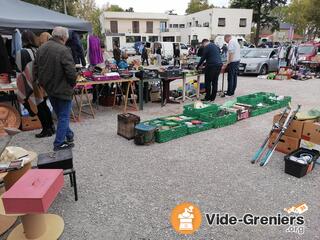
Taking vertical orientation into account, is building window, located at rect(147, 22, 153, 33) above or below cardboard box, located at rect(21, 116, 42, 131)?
above

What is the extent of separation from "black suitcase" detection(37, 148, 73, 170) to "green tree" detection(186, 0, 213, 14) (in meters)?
76.2

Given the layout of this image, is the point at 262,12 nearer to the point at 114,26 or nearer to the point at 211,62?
the point at 114,26

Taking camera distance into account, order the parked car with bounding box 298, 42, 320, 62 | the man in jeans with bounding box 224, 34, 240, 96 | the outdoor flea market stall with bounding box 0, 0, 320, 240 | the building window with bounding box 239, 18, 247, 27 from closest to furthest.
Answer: the outdoor flea market stall with bounding box 0, 0, 320, 240, the man in jeans with bounding box 224, 34, 240, 96, the parked car with bounding box 298, 42, 320, 62, the building window with bounding box 239, 18, 247, 27

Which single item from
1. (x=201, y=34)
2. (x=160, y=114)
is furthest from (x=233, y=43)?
(x=201, y=34)

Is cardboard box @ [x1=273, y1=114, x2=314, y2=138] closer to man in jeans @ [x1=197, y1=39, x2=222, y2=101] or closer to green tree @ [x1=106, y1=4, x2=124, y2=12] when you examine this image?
man in jeans @ [x1=197, y1=39, x2=222, y2=101]

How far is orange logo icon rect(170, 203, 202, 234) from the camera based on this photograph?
288 centimetres

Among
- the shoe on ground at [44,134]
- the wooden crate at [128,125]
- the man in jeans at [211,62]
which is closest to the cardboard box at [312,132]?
the wooden crate at [128,125]

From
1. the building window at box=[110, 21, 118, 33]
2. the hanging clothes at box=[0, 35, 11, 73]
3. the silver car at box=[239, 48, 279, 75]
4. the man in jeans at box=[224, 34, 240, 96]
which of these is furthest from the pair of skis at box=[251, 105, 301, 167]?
the building window at box=[110, 21, 118, 33]

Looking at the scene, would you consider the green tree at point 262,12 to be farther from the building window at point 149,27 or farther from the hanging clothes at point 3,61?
the hanging clothes at point 3,61

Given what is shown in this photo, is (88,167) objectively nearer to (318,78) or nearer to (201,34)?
(318,78)

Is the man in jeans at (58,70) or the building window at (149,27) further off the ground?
the building window at (149,27)

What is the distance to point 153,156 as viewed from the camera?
4562 millimetres

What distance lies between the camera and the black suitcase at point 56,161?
3307 millimetres

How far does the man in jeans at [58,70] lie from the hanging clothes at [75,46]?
4514mm
